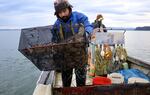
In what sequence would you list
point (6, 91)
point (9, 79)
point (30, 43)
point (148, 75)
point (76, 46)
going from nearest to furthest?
point (76, 46) < point (30, 43) < point (148, 75) < point (6, 91) < point (9, 79)

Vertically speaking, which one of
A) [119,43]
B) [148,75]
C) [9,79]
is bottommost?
[9,79]

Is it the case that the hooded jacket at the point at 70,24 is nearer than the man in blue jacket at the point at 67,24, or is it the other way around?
the man in blue jacket at the point at 67,24

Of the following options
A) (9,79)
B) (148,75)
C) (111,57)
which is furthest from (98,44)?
(9,79)

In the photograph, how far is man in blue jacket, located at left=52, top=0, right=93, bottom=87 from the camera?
4.76 m

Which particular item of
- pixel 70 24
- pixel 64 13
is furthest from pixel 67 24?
pixel 64 13

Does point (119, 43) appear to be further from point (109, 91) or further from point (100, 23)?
point (109, 91)

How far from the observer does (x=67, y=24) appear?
4957 millimetres

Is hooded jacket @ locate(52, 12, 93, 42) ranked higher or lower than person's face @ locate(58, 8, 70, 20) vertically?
lower

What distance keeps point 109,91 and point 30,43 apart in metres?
1.35

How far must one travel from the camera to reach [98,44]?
8.19m

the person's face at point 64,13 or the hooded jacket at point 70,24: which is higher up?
the person's face at point 64,13

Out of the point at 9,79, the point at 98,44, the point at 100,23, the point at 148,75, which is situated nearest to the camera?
the point at 148,75

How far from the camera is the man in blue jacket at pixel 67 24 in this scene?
4762 mm

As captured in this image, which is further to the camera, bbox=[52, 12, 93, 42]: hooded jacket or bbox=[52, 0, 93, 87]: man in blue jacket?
bbox=[52, 12, 93, 42]: hooded jacket
